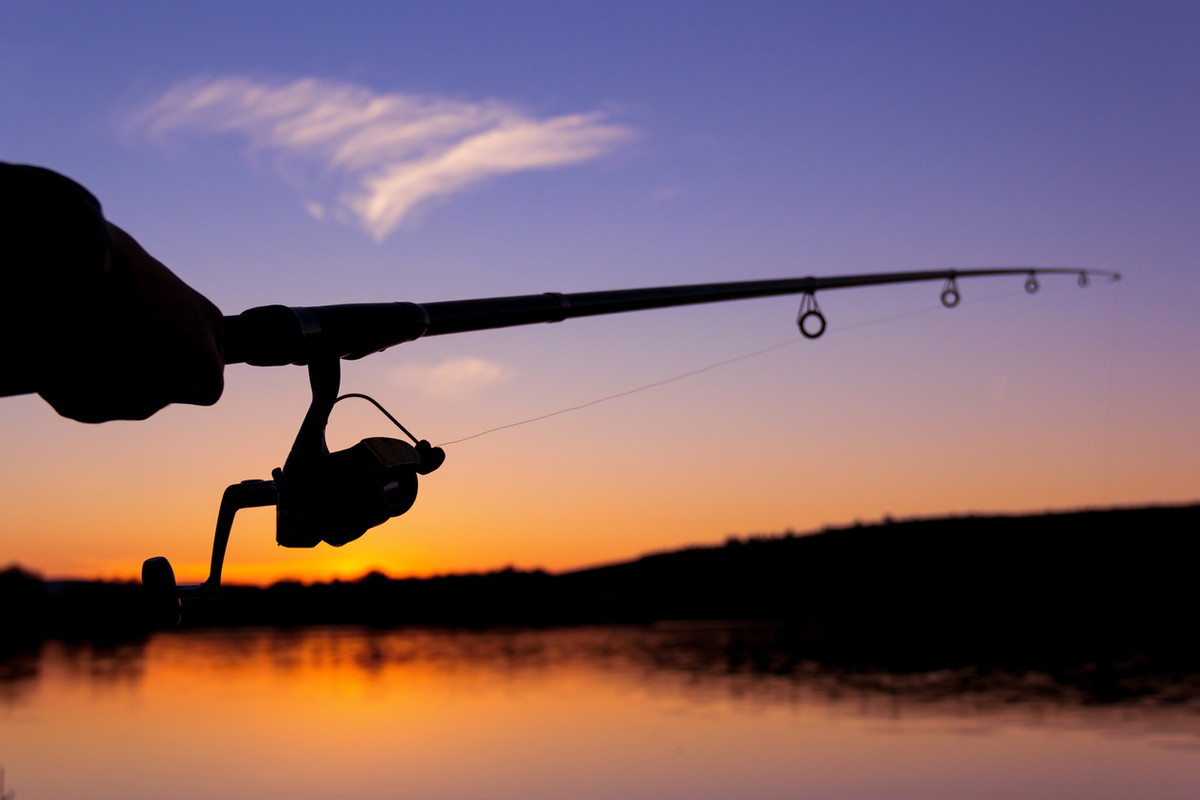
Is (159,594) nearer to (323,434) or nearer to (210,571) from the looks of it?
(210,571)

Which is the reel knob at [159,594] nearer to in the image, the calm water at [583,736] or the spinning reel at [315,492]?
the spinning reel at [315,492]

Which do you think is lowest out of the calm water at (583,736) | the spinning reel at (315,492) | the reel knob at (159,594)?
the calm water at (583,736)

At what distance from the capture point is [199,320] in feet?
4.29

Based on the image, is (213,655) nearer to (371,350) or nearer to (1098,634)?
(1098,634)

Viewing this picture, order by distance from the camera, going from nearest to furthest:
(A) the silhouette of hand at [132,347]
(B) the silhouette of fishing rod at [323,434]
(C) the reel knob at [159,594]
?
(A) the silhouette of hand at [132,347] < (B) the silhouette of fishing rod at [323,434] < (C) the reel knob at [159,594]

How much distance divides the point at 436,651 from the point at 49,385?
64765 mm

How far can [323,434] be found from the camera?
1.98 metres

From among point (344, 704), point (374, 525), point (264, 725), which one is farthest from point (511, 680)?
point (374, 525)

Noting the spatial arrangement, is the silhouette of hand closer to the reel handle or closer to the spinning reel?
the spinning reel

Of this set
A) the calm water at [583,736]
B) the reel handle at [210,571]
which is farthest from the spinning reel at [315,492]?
the calm water at [583,736]

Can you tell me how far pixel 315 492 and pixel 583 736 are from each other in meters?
34.5

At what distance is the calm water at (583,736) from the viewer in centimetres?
2805

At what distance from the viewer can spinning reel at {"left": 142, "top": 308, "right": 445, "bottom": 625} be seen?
1839mm

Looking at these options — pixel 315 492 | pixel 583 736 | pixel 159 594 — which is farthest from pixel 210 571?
pixel 583 736
